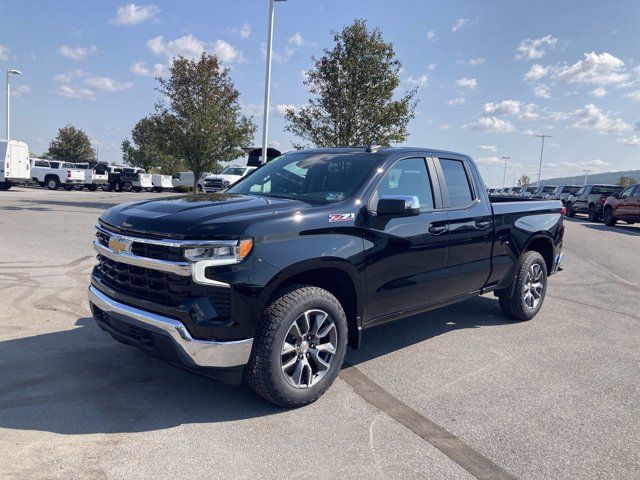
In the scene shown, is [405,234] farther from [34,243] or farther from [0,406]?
[34,243]

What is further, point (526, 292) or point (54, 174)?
point (54, 174)

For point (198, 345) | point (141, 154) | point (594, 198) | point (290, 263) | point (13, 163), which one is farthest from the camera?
point (141, 154)

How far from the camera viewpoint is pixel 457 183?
5035 millimetres

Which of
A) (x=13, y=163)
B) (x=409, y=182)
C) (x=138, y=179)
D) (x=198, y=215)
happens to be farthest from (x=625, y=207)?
(x=138, y=179)

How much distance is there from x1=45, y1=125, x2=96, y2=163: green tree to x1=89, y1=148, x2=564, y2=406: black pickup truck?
199 feet

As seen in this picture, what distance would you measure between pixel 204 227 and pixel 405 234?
172 cm

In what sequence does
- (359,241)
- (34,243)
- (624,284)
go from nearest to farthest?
(359,241)
(624,284)
(34,243)

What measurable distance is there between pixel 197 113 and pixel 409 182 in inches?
823

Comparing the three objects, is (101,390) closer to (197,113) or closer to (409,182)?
(409,182)

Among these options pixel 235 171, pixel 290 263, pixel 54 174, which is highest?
pixel 235 171

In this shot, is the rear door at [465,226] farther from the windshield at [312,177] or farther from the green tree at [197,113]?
the green tree at [197,113]

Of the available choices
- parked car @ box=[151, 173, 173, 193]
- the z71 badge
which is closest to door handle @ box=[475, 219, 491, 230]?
the z71 badge

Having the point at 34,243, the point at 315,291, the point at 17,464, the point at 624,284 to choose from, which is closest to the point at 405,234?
the point at 315,291

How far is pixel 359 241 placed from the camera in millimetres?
3805
